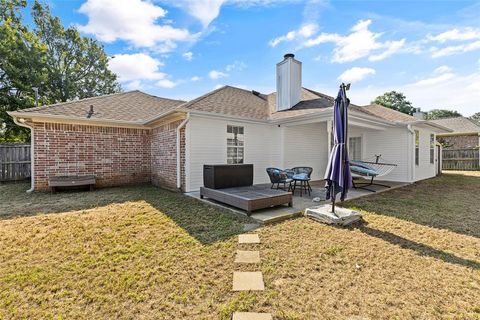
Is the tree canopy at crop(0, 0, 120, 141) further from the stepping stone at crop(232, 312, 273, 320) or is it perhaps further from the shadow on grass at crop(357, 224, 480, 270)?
the shadow on grass at crop(357, 224, 480, 270)

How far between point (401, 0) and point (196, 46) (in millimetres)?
8320

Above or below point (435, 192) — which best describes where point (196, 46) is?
above

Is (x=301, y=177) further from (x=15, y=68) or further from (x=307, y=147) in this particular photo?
(x=15, y=68)

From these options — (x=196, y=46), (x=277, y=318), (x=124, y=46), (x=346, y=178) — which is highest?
(x=124, y=46)

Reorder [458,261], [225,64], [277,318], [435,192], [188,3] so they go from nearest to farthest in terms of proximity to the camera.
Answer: [277,318] → [458,261] → [188,3] → [435,192] → [225,64]

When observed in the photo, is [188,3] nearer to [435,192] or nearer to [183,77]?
[183,77]

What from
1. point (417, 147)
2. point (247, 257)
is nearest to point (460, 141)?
point (417, 147)

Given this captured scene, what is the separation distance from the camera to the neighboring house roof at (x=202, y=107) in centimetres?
786

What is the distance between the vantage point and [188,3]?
6996 millimetres

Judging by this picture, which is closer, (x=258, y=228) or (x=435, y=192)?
(x=258, y=228)

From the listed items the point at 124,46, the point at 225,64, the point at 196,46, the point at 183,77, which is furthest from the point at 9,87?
the point at 225,64

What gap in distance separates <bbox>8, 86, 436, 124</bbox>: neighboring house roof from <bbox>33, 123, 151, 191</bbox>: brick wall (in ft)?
1.89

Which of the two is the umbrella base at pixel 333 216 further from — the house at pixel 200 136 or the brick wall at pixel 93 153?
the brick wall at pixel 93 153

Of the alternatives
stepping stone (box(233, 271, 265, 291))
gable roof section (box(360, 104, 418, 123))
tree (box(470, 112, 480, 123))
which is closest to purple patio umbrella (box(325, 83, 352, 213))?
stepping stone (box(233, 271, 265, 291))
